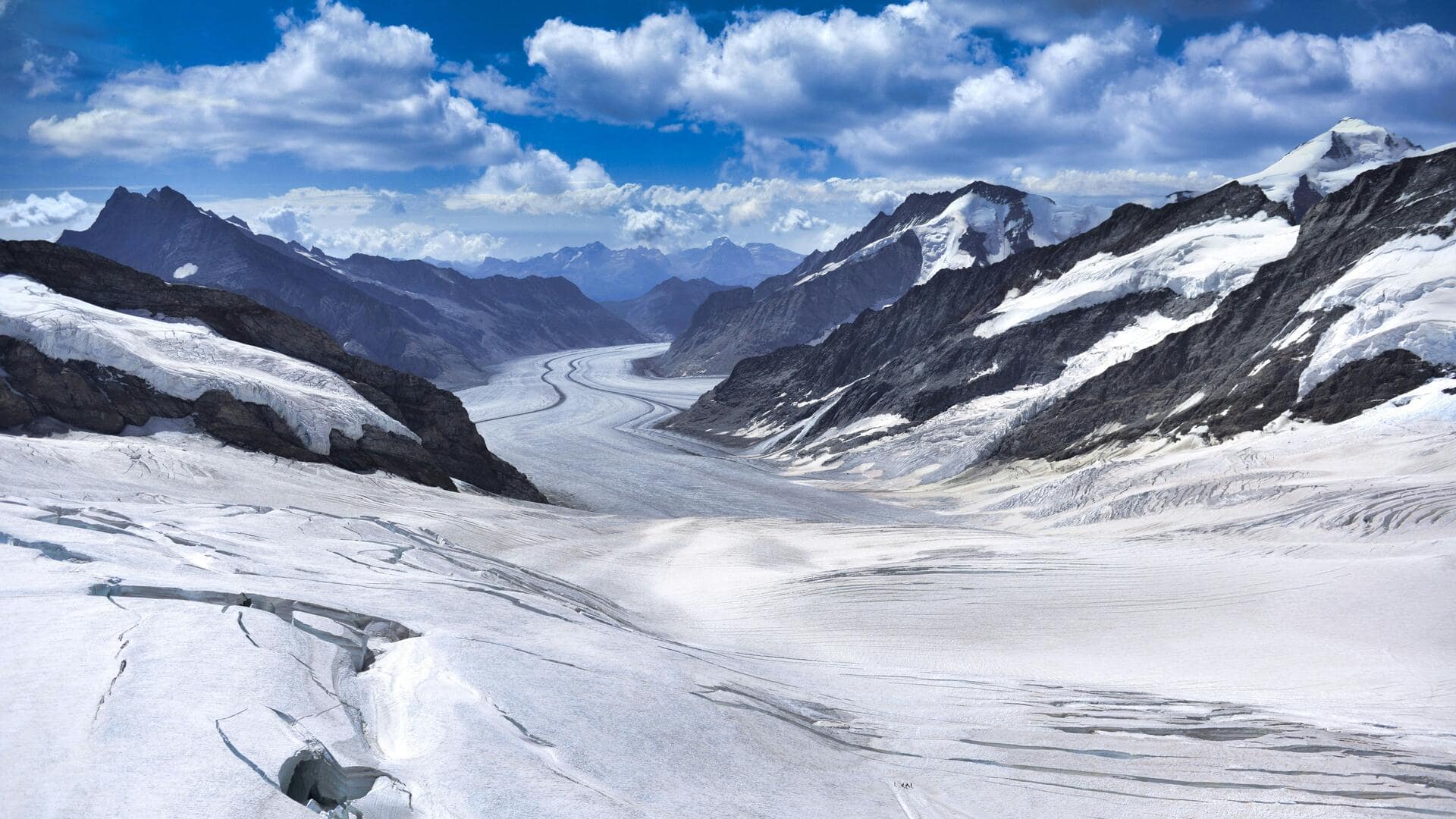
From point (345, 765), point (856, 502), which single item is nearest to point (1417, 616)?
point (345, 765)

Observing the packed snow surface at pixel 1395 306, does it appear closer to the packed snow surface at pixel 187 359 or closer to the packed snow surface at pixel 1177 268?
the packed snow surface at pixel 1177 268

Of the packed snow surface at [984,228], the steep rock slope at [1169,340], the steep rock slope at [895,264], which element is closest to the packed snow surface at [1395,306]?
the steep rock slope at [1169,340]

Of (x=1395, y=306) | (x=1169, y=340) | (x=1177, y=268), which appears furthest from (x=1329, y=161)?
(x=1395, y=306)

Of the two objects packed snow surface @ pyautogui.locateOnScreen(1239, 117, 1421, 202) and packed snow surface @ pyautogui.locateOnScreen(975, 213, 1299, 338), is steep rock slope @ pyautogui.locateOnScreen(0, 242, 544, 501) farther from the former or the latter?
packed snow surface @ pyautogui.locateOnScreen(1239, 117, 1421, 202)

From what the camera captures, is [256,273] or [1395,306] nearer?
[1395,306]

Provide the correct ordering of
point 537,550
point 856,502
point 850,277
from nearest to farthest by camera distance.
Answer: point 537,550, point 856,502, point 850,277

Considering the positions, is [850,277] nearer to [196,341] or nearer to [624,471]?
[624,471]

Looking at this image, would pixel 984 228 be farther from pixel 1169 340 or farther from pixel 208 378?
pixel 208 378
